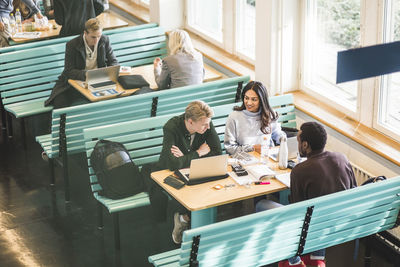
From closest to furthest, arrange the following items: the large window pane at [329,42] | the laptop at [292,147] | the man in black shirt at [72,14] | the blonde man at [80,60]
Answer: the laptop at [292,147] < the large window pane at [329,42] < the blonde man at [80,60] < the man in black shirt at [72,14]

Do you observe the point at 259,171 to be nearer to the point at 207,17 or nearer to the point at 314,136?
the point at 314,136

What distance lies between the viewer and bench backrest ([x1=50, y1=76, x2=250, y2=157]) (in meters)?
6.44

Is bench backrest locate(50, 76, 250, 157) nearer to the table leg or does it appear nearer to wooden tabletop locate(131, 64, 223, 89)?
wooden tabletop locate(131, 64, 223, 89)

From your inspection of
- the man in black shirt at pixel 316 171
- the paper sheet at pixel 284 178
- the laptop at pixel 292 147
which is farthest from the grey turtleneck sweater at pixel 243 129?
the man in black shirt at pixel 316 171

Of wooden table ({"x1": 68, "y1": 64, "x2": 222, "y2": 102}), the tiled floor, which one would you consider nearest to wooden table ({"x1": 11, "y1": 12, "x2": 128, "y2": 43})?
wooden table ({"x1": 68, "y1": 64, "x2": 222, "y2": 102})

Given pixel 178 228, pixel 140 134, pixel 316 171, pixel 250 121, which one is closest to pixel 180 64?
pixel 140 134

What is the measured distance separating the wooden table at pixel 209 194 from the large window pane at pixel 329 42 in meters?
1.69

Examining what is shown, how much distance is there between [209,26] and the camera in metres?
9.03

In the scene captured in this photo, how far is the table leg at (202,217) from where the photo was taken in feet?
17.1

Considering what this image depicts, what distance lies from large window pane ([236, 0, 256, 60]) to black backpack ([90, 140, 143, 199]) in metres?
2.76

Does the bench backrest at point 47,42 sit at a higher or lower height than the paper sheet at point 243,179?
higher

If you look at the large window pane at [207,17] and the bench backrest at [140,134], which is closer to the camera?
the bench backrest at [140,134]

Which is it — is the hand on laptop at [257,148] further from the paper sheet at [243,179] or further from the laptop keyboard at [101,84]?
the laptop keyboard at [101,84]

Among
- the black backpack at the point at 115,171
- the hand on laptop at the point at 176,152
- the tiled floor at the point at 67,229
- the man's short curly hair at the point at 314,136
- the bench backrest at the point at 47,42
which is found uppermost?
the bench backrest at the point at 47,42
